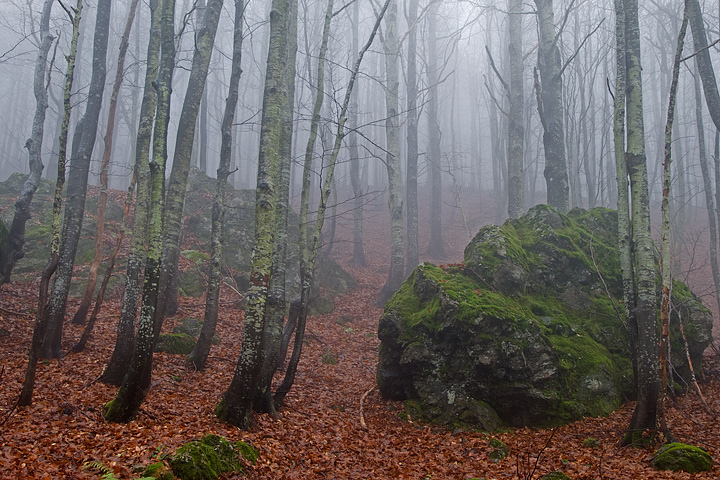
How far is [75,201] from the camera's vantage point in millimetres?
7727

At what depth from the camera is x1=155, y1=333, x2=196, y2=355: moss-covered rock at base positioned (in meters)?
8.12

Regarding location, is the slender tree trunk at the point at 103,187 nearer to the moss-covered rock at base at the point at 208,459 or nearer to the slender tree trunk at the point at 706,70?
the moss-covered rock at base at the point at 208,459

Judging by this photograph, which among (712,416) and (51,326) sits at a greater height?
(51,326)

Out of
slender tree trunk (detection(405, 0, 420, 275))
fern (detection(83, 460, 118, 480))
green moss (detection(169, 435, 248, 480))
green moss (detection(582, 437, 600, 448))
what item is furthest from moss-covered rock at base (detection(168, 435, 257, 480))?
slender tree trunk (detection(405, 0, 420, 275))

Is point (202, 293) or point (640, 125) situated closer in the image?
point (640, 125)

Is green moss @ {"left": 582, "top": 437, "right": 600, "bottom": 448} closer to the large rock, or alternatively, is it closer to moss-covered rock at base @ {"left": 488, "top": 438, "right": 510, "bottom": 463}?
the large rock

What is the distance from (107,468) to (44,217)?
45.1ft

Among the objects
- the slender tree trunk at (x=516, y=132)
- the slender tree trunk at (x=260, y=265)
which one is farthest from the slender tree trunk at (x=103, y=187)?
the slender tree trunk at (x=516, y=132)

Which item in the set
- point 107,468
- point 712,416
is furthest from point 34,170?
point 712,416

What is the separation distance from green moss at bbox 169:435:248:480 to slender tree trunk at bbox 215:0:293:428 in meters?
0.93

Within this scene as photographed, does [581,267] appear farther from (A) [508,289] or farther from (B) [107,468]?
(B) [107,468]

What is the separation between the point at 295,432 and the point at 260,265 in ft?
7.36

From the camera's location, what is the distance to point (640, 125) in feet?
18.8

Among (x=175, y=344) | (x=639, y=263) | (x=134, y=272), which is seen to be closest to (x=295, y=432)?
(x=134, y=272)
